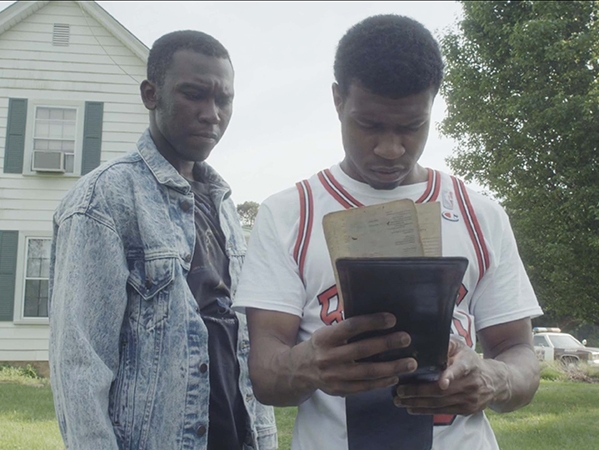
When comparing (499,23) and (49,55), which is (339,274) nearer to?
(49,55)

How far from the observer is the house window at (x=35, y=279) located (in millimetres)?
12375

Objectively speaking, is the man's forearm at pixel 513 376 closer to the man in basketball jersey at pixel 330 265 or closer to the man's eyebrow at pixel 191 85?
the man in basketball jersey at pixel 330 265

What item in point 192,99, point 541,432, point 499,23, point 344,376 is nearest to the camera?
point 344,376

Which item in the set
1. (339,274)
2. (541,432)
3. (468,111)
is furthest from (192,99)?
(468,111)

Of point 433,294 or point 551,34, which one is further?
point 551,34

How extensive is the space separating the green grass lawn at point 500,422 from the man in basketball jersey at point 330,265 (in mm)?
5478

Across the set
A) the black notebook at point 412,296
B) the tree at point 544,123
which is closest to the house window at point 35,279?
the tree at point 544,123

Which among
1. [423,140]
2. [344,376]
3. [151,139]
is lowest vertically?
[344,376]

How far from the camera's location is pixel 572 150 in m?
13.2

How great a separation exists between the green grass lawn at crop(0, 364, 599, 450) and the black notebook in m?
5.82

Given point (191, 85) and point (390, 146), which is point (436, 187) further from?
→ point (191, 85)

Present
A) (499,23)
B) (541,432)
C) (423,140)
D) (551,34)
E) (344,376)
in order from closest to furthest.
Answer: (344,376) → (423,140) → (541,432) → (551,34) → (499,23)

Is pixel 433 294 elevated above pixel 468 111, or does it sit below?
below

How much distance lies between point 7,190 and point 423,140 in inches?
473
